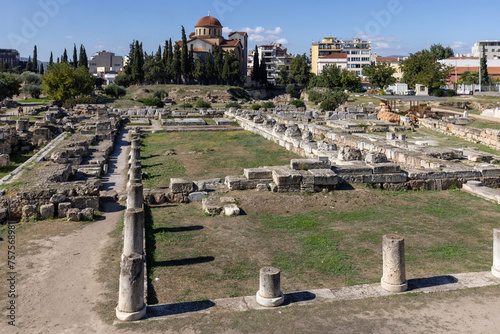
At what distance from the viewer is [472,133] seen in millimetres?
23250

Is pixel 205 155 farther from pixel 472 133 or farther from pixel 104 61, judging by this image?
pixel 104 61

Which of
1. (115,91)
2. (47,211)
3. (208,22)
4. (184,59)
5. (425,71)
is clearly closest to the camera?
(47,211)

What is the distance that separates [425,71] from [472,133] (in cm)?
3211

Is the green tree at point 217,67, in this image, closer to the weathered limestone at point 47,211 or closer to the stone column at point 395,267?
the weathered limestone at point 47,211

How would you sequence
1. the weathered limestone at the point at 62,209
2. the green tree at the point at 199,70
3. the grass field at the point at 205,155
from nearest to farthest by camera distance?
1. the weathered limestone at the point at 62,209
2. the grass field at the point at 205,155
3. the green tree at the point at 199,70

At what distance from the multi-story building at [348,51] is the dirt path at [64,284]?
96.7 metres

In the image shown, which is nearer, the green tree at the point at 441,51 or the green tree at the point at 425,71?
the green tree at the point at 425,71

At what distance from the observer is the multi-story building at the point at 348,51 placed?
102250 mm

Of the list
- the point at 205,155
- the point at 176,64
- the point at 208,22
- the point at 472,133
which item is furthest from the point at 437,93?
the point at 208,22

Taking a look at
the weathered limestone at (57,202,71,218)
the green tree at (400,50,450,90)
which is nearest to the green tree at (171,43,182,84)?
the green tree at (400,50,450,90)

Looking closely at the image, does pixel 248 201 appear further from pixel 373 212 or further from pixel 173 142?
pixel 173 142

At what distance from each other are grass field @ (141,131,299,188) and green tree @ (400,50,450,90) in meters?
33.3

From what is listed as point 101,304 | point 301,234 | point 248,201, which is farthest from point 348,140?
point 101,304

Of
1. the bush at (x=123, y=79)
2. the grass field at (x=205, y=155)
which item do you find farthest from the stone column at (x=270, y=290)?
the bush at (x=123, y=79)
